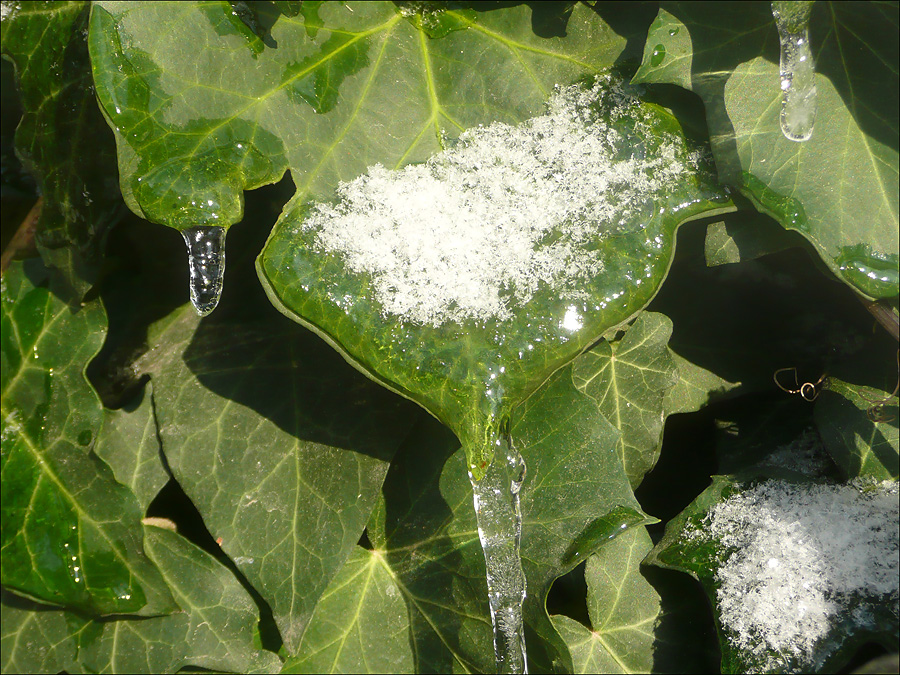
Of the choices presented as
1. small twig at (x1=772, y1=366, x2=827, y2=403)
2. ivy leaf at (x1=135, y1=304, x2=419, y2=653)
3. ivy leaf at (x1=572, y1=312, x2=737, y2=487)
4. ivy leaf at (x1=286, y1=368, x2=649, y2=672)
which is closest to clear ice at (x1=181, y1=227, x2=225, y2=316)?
ivy leaf at (x1=135, y1=304, x2=419, y2=653)

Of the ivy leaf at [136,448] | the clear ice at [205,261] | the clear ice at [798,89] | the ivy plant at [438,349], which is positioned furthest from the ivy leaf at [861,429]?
the ivy leaf at [136,448]

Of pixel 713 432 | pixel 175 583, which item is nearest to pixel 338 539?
pixel 175 583

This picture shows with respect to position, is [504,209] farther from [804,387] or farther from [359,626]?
[359,626]

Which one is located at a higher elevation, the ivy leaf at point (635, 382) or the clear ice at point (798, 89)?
the clear ice at point (798, 89)

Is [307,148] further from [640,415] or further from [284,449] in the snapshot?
[640,415]

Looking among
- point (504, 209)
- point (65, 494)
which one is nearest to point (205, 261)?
point (504, 209)

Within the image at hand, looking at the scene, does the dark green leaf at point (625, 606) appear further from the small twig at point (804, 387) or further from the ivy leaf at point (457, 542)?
the small twig at point (804, 387)
